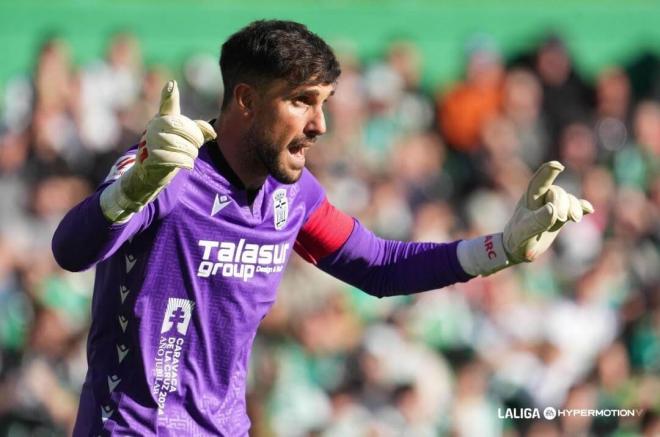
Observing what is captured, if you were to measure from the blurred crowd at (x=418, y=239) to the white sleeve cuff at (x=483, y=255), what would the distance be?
3.58 meters

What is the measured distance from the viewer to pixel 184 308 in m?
4.02

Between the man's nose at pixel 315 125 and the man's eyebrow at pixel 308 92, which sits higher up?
the man's eyebrow at pixel 308 92

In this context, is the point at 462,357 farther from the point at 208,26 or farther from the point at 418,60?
the point at 208,26

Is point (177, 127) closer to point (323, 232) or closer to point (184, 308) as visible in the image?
point (184, 308)

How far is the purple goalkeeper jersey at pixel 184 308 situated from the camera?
13.0 ft

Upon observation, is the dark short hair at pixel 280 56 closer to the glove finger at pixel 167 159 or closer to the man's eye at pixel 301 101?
the man's eye at pixel 301 101

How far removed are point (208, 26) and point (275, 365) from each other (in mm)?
3609

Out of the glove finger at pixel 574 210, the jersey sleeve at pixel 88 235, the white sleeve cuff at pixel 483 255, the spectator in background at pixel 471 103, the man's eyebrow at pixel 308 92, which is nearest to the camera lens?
the jersey sleeve at pixel 88 235

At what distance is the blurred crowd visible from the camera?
8.10 metres

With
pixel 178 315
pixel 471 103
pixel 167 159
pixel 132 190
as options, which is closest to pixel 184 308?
pixel 178 315

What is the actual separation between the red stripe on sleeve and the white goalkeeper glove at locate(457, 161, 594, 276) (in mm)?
439

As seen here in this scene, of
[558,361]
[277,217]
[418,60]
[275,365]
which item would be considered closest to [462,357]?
[558,361]

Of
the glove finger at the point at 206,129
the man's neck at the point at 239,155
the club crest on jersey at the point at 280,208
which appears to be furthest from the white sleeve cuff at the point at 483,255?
the glove finger at the point at 206,129

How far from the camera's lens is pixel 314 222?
179 inches
